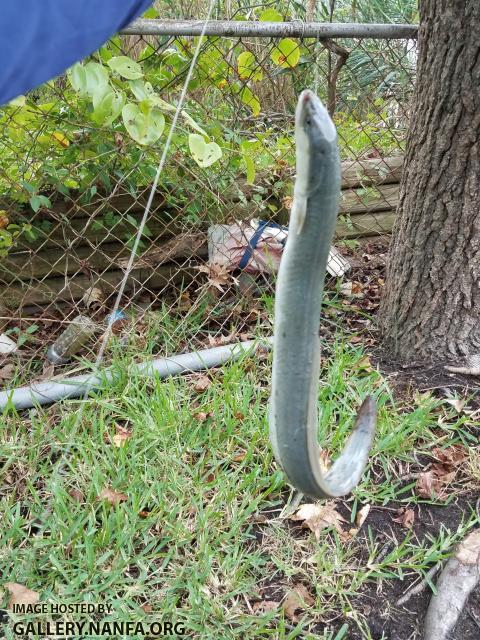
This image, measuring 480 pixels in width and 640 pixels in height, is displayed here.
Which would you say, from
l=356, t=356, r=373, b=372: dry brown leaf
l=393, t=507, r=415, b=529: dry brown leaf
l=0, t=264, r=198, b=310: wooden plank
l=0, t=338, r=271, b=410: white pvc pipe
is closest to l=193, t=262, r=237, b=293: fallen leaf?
l=0, t=264, r=198, b=310: wooden plank

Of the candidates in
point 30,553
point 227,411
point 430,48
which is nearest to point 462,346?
point 227,411

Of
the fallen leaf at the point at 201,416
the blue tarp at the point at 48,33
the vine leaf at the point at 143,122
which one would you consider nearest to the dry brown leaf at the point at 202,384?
the fallen leaf at the point at 201,416

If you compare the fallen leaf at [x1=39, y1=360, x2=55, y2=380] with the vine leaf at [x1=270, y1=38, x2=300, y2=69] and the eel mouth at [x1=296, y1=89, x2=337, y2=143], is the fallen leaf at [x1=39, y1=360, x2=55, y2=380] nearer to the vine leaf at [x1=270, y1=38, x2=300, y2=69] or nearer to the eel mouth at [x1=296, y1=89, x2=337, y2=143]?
the vine leaf at [x1=270, y1=38, x2=300, y2=69]

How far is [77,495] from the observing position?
5.76 feet

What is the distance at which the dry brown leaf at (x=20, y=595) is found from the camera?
4.90ft

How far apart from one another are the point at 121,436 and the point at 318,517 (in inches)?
27.3

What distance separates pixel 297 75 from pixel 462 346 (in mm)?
1398

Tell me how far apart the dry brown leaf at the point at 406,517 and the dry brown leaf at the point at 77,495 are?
95 centimetres

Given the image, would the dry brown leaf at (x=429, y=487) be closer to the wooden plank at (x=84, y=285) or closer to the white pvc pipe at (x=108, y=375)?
the white pvc pipe at (x=108, y=375)

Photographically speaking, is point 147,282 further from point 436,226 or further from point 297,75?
point 436,226

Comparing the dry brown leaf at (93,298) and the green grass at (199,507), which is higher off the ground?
the dry brown leaf at (93,298)

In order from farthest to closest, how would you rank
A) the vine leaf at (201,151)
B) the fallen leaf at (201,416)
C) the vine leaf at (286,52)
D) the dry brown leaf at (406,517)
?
the vine leaf at (286,52) → the fallen leaf at (201,416) → the dry brown leaf at (406,517) → the vine leaf at (201,151)

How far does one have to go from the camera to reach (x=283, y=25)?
202 centimetres

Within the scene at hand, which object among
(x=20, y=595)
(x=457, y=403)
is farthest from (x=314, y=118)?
(x=457, y=403)
